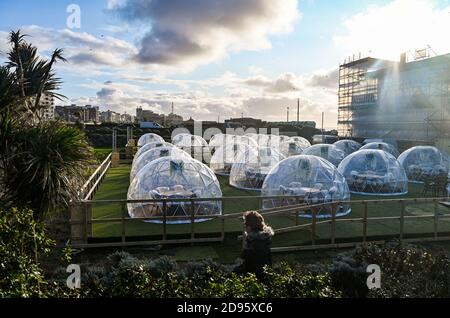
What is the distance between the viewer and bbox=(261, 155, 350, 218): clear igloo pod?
13.1 meters

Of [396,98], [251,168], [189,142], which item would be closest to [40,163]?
[251,168]

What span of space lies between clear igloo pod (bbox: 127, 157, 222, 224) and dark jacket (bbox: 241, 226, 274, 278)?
6027mm

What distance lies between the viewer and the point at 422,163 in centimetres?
2358

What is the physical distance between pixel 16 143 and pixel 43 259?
2601 millimetres

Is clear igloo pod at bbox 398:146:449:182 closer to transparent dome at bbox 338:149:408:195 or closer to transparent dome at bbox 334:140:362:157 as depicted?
transparent dome at bbox 338:149:408:195

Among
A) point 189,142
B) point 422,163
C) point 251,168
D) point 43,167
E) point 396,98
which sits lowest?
point 251,168

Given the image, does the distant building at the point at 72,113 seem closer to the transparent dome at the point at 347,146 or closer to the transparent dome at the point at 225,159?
the transparent dome at the point at 225,159

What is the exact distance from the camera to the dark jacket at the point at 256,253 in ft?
18.3

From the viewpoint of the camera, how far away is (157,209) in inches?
461

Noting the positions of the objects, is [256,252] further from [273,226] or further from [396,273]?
[273,226]

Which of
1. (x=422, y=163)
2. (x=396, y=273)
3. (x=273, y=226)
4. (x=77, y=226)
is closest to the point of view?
(x=396, y=273)

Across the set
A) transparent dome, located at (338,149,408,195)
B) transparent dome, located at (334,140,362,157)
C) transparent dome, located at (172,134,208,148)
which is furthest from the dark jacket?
transparent dome, located at (334,140,362,157)

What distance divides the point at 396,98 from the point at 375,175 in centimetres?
3826
